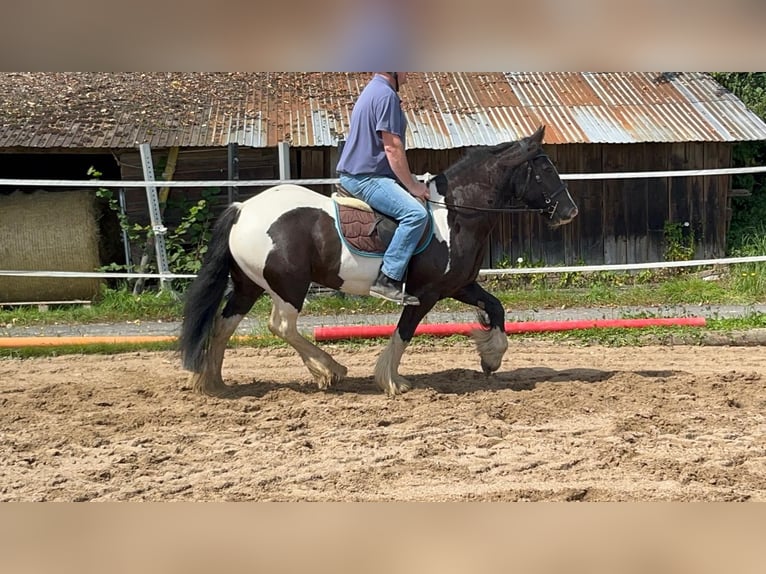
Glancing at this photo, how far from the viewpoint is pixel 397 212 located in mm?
6418

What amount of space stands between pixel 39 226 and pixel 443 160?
20.1 ft

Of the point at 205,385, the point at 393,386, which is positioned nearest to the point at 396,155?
the point at 393,386

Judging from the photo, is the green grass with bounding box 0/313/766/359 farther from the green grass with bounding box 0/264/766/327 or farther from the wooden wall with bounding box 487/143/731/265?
the wooden wall with bounding box 487/143/731/265

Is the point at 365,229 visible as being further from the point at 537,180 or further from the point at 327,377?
the point at 537,180

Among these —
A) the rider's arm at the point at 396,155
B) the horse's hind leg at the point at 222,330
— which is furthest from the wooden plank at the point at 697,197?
the horse's hind leg at the point at 222,330

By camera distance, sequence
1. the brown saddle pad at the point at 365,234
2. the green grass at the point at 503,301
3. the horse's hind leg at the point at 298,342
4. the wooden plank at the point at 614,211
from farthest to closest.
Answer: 1. the wooden plank at the point at 614,211
2. the green grass at the point at 503,301
3. the horse's hind leg at the point at 298,342
4. the brown saddle pad at the point at 365,234

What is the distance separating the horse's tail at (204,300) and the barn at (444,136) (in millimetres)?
5486

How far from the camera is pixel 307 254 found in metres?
6.57

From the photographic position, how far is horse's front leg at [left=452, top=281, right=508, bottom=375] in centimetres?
691

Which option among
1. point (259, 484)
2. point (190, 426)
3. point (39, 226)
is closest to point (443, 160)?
point (39, 226)

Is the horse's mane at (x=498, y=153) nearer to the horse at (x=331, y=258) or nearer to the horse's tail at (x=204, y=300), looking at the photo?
the horse at (x=331, y=258)

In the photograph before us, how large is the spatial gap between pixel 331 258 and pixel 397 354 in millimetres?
974

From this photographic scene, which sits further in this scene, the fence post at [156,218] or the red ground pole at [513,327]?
the fence post at [156,218]

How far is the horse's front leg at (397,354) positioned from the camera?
6730 mm
